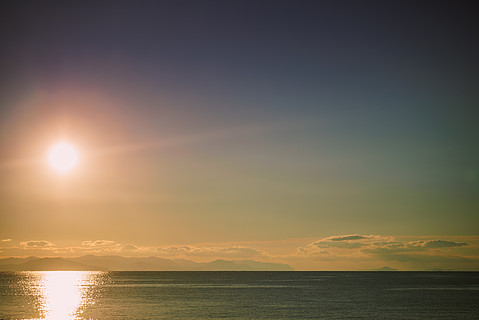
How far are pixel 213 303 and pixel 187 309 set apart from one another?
13.3 metres

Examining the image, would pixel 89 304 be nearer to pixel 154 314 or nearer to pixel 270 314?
pixel 154 314

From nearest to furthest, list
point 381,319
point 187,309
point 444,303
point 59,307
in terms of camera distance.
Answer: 1. point 381,319
2. point 187,309
3. point 59,307
4. point 444,303

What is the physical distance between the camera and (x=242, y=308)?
3610 inches

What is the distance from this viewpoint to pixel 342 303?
105m

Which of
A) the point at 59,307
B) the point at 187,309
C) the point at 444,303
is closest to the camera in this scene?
the point at 187,309

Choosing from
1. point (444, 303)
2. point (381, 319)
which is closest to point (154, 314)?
point (381, 319)

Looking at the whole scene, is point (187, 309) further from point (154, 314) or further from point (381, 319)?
point (381, 319)

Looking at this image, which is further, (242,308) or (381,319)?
(242,308)

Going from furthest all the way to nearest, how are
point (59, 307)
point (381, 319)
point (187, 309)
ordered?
point (59, 307) → point (187, 309) → point (381, 319)

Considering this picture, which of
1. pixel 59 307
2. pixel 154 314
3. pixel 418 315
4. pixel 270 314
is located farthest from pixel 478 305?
pixel 59 307

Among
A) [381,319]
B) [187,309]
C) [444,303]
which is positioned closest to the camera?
[381,319]

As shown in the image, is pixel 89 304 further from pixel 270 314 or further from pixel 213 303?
pixel 270 314

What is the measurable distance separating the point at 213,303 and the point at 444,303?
170ft

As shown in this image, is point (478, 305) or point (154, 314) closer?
point (154, 314)
